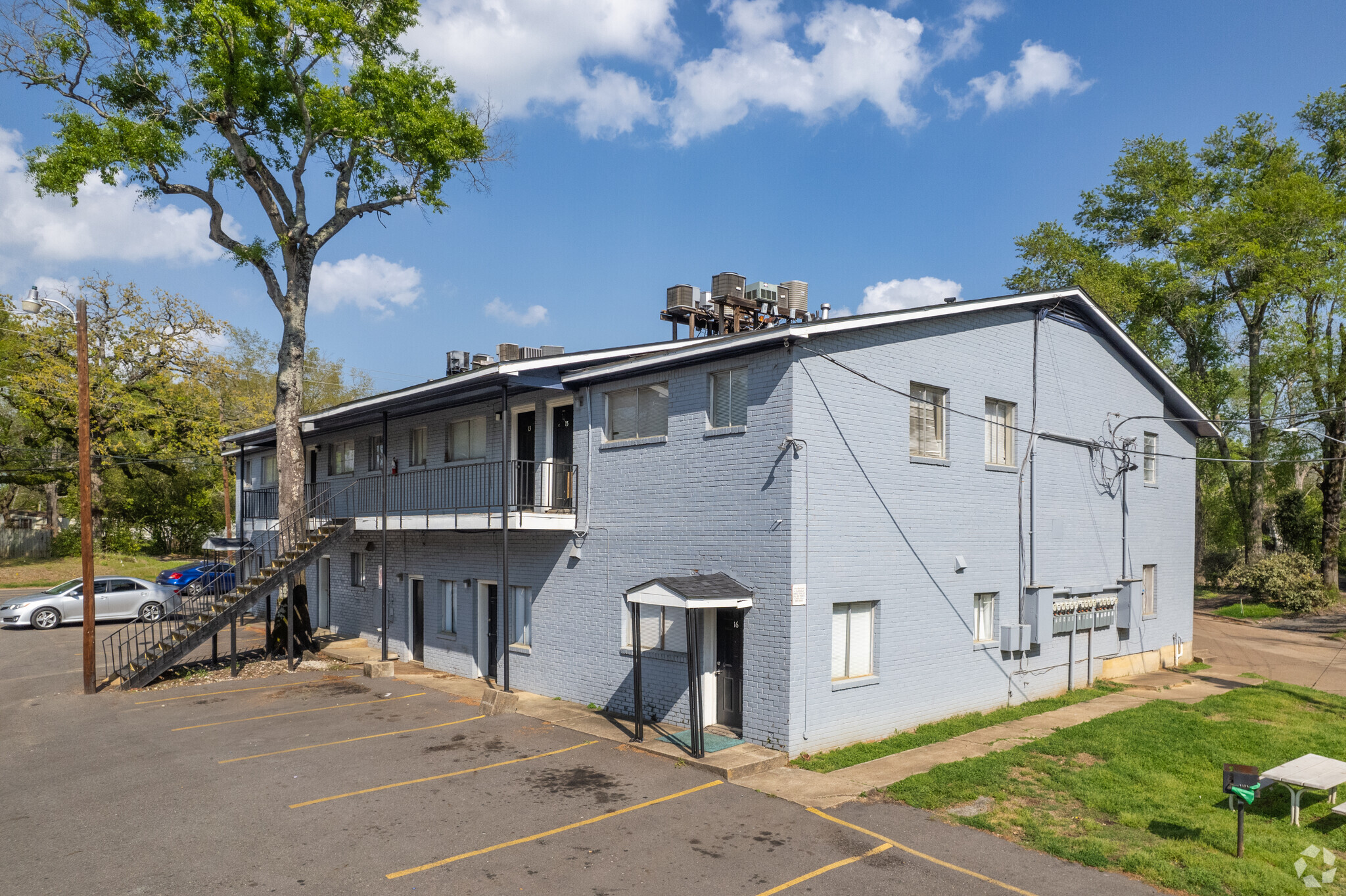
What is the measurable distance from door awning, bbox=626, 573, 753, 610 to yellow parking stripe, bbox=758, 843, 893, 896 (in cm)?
390

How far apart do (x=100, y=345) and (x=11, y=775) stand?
110 ft

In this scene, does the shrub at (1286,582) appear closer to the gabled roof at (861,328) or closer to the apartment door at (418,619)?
the gabled roof at (861,328)

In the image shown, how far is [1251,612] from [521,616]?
29319 mm

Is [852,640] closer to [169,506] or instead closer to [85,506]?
[85,506]

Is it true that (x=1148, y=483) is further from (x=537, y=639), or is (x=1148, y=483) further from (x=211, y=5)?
(x=211, y=5)

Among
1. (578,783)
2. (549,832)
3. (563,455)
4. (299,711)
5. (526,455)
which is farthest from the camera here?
(526,455)

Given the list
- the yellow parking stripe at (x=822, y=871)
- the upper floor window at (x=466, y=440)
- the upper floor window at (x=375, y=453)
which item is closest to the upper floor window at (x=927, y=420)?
the yellow parking stripe at (x=822, y=871)

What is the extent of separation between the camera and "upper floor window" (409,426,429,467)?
2048 centimetres

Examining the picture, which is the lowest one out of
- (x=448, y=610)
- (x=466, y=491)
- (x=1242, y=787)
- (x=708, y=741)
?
(x=708, y=741)

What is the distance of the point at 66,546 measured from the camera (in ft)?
139

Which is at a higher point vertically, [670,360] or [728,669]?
[670,360]

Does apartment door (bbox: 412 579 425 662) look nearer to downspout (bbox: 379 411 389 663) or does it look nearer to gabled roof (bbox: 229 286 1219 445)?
downspout (bbox: 379 411 389 663)

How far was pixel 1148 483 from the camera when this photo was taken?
19984 millimetres

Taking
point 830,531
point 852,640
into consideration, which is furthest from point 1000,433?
point 852,640
